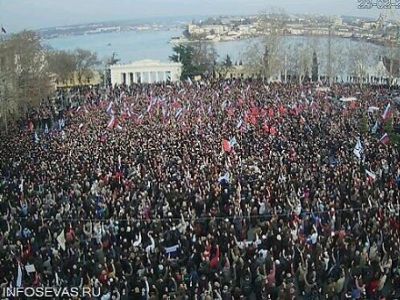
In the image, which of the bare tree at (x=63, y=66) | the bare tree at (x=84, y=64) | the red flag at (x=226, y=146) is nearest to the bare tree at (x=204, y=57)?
the bare tree at (x=84, y=64)

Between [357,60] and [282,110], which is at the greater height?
[282,110]

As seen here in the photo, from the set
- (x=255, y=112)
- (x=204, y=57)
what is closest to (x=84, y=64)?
(x=204, y=57)

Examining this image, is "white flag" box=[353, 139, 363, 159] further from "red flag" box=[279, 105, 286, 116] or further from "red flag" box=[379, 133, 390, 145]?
"red flag" box=[279, 105, 286, 116]

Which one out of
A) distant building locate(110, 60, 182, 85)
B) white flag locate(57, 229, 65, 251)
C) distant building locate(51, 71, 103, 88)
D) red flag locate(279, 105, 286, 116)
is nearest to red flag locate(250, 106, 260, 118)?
red flag locate(279, 105, 286, 116)

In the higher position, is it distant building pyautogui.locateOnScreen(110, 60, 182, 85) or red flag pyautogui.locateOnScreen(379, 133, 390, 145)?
red flag pyautogui.locateOnScreen(379, 133, 390, 145)

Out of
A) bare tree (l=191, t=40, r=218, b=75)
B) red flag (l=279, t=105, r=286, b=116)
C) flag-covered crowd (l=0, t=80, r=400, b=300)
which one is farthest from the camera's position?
bare tree (l=191, t=40, r=218, b=75)

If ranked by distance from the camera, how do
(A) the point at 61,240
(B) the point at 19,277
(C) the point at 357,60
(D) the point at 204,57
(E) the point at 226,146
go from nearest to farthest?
(B) the point at 19,277 < (A) the point at 61,240 < (E) the point at 226,146 < (C) the point at 357,60 < (D) the point at 204,57

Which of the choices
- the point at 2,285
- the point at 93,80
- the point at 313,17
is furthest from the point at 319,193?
the point at 313,17

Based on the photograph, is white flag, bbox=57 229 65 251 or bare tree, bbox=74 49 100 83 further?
bare tree, bbox=74 49 100 83

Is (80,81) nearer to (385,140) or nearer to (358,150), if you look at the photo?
(385,140)
